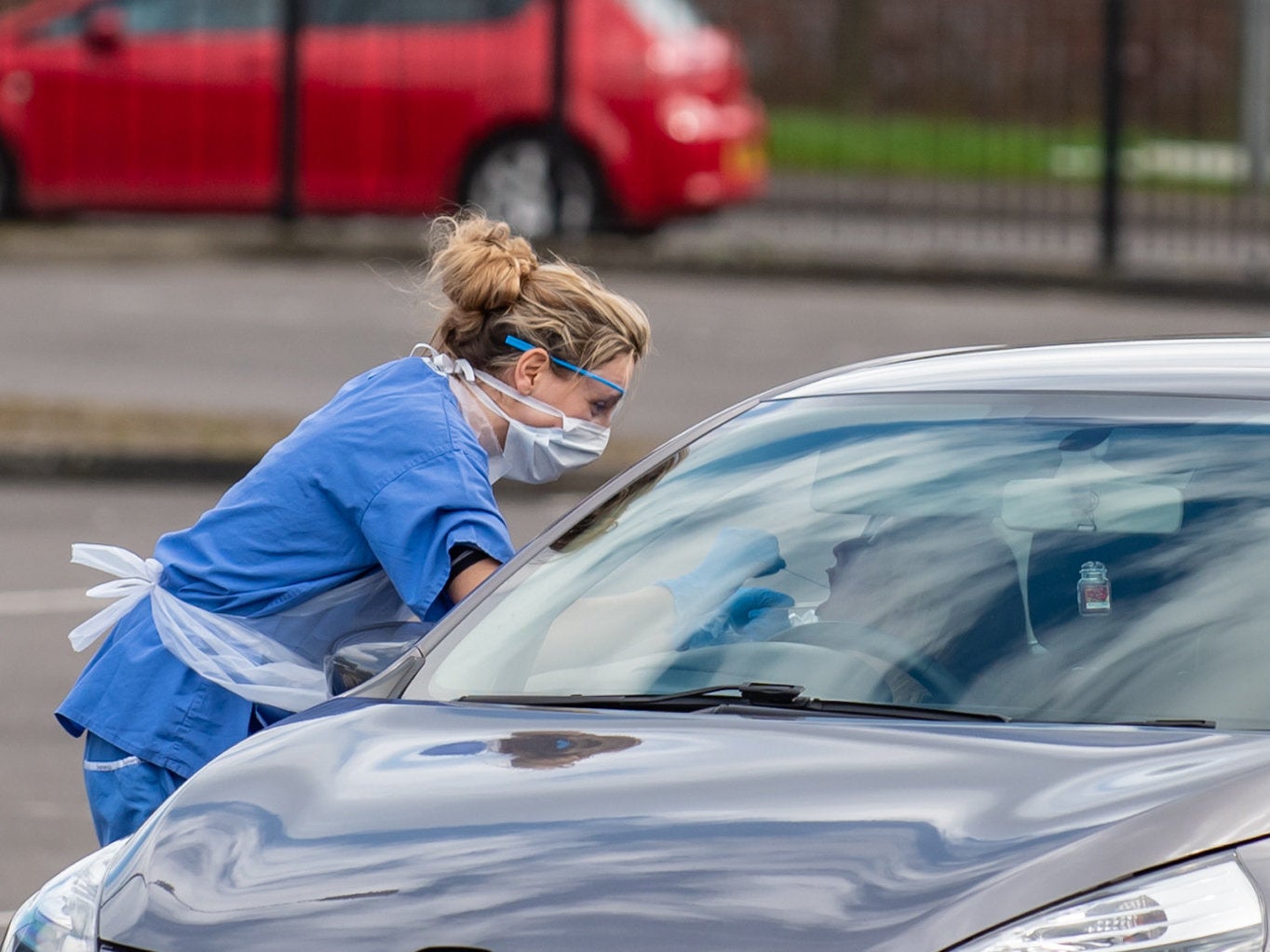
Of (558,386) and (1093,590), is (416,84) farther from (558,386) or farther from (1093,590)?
(1093,590)

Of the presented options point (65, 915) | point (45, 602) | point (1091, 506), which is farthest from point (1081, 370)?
point (45, 602)

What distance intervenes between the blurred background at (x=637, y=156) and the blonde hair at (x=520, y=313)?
1063 cm

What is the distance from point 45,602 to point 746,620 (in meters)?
5.68

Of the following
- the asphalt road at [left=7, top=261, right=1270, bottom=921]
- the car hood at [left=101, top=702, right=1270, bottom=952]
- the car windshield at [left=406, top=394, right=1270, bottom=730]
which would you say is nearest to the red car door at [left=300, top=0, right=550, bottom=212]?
the asphalt road at [left=7, top=261, right=1270, bottom=921]

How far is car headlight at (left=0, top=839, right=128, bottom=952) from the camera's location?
10.6 ft

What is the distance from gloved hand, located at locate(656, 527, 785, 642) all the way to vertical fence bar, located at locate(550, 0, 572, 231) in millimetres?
12430

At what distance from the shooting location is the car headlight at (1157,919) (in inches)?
104

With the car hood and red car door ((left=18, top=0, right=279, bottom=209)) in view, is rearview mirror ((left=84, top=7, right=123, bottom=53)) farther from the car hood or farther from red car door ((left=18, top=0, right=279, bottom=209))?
the car hood

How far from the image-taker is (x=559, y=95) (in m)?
16.1

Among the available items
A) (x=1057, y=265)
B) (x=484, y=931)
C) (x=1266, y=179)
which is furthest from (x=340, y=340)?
(x=484, y=931)

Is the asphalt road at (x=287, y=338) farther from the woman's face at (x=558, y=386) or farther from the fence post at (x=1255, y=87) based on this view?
the woman's face at (x=558, y=386)

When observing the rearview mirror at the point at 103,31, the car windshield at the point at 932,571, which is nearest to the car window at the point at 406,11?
the rearview mirror at the point at 103,31

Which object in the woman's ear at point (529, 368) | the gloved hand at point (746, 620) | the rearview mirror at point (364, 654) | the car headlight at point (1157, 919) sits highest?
the woman's ear at point (529, 368)

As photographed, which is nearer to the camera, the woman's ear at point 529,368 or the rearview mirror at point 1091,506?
the rearview mirror at point 1091,506
